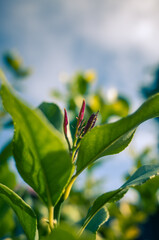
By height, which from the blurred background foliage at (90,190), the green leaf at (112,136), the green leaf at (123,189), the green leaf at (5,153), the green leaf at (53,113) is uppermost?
the green leaf at (53,113)

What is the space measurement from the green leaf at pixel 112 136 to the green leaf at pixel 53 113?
5.8 inches

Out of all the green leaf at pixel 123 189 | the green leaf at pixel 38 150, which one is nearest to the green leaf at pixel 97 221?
the green leaf at pixel 123 189

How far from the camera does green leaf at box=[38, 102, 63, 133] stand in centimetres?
75

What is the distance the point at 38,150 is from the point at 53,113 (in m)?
0.27

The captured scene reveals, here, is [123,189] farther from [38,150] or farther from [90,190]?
[90,190]

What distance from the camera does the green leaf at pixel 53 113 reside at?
0.75 metres

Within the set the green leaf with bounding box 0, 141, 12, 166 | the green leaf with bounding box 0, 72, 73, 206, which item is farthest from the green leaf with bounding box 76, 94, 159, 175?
the green leaf with bounding box 0, 141, 12, 166

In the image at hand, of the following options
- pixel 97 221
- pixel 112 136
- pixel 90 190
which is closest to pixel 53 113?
pixel 112 136

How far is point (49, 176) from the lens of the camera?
0.55 m

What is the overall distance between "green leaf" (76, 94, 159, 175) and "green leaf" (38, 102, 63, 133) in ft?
0.48

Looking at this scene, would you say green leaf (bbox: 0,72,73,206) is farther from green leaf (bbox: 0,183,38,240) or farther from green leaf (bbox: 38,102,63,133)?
green leaf (bbox: 38,102,63,133)

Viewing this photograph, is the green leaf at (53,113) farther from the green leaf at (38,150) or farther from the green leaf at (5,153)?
the green leaf at (5,153)

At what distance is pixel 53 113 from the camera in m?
0.76

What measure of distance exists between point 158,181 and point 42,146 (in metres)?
0.51
